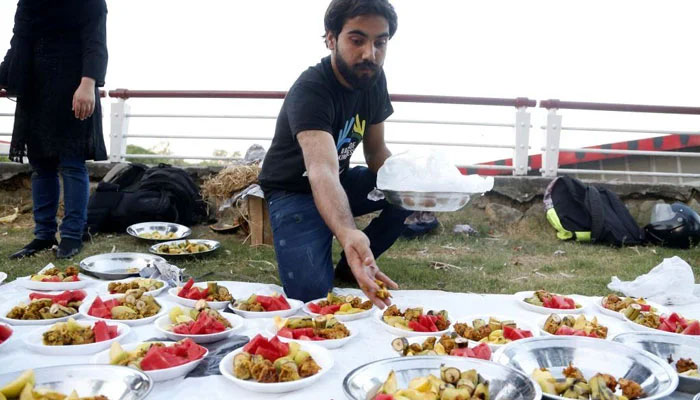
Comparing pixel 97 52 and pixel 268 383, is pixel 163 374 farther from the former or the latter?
pixel 97 52

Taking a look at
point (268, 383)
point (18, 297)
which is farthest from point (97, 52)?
point (268, 383)

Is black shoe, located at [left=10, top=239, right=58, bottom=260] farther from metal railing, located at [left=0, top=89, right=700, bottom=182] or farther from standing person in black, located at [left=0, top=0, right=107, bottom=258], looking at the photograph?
metal railing, located at [left=0, top=89, right=700, bottom=182]

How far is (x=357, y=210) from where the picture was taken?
10.7 feet

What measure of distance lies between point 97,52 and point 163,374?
260 centimetres

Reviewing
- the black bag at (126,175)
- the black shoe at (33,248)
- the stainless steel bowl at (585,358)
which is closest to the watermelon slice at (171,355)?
the stainless steel bowl at (585,358)

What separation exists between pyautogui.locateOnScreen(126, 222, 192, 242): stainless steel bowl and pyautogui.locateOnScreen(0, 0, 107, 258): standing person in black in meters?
0.87

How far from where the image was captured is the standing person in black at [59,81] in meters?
3.45

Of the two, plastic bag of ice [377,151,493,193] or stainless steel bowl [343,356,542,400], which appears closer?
stainless steel bowl [343,356,542,400]

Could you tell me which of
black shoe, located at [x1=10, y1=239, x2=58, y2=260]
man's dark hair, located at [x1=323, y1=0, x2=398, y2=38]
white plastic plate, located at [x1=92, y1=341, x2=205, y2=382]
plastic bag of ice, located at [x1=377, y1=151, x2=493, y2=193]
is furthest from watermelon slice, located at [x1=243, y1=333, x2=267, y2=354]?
black shoe, located at [x1=10, y1=239, x2=58, y2=260]

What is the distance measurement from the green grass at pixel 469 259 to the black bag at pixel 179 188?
0.50ft

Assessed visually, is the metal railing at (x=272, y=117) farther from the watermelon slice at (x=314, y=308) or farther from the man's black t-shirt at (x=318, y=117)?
the watermelon slice at (x=314, y=308)

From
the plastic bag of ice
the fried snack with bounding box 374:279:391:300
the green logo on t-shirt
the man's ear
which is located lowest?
the fried snack with bounding box 374:279:391:300

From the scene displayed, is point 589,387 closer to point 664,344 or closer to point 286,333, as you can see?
point 664,344

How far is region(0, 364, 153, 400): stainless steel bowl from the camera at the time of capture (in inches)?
53.7
